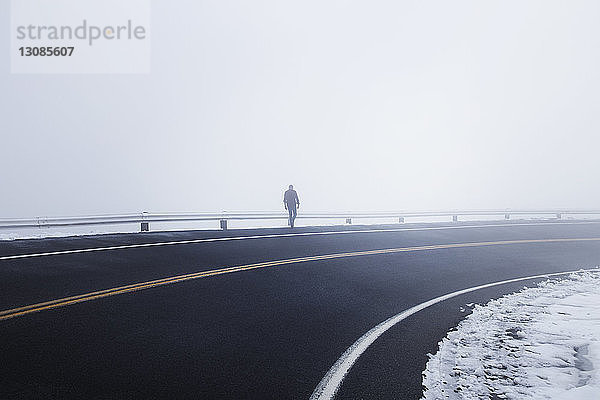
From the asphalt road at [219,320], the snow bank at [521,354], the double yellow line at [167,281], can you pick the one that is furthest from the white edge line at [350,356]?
the double yellow line at [167,281]

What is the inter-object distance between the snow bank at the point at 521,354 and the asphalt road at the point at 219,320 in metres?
0.32

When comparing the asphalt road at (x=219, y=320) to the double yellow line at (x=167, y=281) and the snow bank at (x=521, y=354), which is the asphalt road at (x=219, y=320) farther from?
the snow bank at (x=521, y=354)

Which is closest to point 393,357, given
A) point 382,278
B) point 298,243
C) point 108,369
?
point 108,369

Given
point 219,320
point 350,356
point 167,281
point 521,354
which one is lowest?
point 521,354

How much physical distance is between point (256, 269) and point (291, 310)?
302cm

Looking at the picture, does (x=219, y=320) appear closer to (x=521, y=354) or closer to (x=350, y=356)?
(x=350, y=356)

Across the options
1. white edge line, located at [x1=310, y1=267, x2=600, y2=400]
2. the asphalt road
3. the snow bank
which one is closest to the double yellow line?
the asphalt road

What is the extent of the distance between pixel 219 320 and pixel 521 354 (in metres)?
4.07

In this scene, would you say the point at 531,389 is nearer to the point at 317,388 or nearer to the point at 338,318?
the point at 317,388

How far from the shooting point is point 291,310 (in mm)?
7840

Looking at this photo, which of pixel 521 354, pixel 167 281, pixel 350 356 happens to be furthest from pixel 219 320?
pixel 521 354

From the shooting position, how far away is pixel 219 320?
6.96 m

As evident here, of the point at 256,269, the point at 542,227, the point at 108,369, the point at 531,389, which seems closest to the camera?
the point at 108,369

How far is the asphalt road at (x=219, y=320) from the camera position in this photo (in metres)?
4.86
